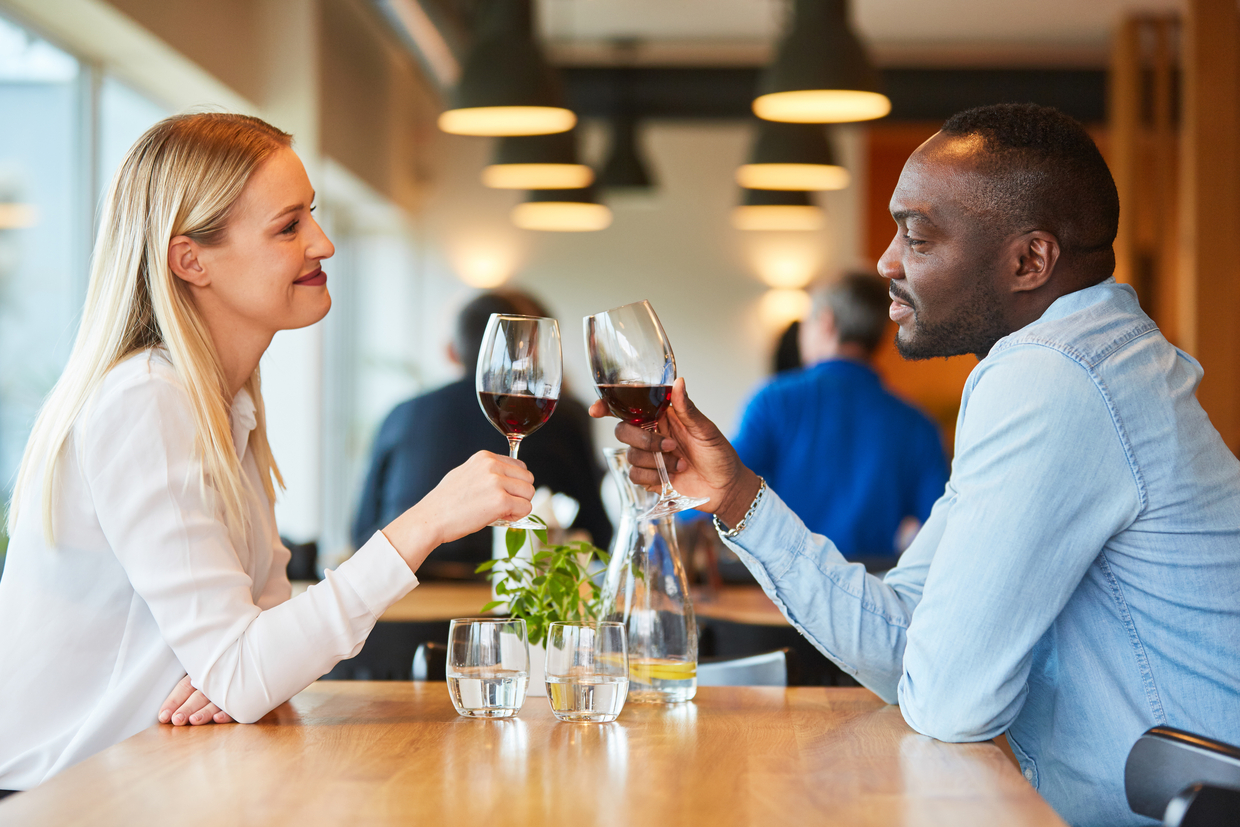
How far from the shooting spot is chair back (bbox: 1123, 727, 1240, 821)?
1079mm

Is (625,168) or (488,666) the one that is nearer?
(488,666)

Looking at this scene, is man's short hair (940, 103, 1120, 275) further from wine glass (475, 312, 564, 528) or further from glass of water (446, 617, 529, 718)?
glass of water (446, 617, 529, 718)

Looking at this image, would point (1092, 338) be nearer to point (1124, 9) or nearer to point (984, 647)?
point (984, 647)

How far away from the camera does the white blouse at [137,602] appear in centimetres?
140

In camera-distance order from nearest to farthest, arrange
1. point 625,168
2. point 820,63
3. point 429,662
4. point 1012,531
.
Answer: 1. point 1012,531
2. point 429,662
3. point 820,63
4. point 625,168

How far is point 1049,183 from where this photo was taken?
1.49 m

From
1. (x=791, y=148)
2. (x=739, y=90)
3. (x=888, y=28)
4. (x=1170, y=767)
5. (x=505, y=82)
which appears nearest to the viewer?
(x=1170, y=767)

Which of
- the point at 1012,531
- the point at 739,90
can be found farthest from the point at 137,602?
the point at 739,90

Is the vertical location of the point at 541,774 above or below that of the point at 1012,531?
below

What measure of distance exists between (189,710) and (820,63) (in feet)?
9.62

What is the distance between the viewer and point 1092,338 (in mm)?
1383

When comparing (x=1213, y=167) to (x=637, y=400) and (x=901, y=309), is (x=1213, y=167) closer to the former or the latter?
(x=901, y=309)

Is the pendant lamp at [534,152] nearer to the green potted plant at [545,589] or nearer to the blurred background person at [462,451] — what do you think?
the blurred background person at [462,451]

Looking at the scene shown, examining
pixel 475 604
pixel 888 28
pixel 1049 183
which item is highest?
pixel 888 28
